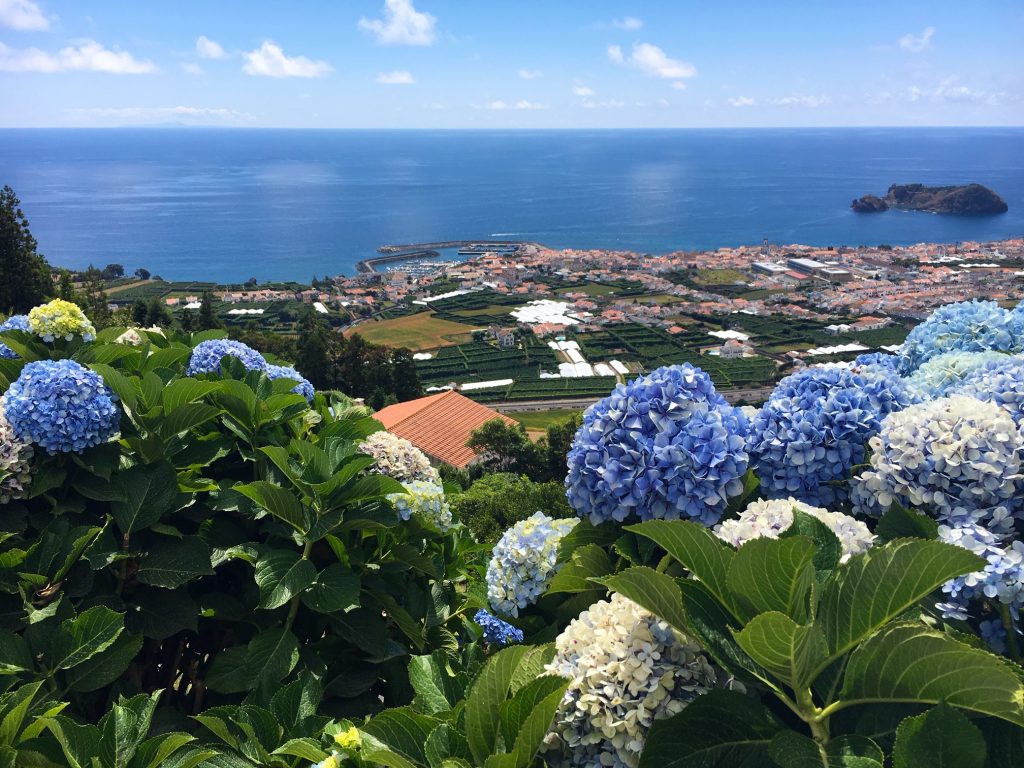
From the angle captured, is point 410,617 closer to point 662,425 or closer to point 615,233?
point 662,425

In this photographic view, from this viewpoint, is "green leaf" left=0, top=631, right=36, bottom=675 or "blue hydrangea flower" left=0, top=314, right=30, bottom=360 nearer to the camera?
"green leaf" left=0, top=631, right=36, bottom=675

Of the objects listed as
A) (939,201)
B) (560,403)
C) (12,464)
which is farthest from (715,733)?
(939,201)

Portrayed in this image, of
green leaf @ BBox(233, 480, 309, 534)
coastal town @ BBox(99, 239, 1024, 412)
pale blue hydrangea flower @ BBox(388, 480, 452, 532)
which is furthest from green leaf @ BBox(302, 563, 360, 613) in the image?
coastal town @ BBox(99, 239, 1024, 412)

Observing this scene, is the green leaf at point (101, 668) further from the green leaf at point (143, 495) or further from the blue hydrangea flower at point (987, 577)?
the blue hydrangea flower at point (987, 577)

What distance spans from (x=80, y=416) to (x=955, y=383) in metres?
2.42

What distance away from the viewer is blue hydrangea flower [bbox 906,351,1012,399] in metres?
1.91

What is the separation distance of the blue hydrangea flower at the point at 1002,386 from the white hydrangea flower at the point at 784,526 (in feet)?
1.44

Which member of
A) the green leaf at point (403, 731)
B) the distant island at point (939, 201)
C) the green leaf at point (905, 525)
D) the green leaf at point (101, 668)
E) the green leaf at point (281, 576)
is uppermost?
the green leaf at point (905, 525)

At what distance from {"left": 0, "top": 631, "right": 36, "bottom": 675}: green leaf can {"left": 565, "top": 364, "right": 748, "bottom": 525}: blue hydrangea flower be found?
152cm

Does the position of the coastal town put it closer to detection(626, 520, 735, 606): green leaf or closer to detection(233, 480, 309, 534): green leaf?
detection(233, 480, 309, 534): green leaf

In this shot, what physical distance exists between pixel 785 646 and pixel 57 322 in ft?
9.11

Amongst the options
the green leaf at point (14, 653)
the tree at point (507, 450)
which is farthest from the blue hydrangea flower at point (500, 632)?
the tree at point (507, 450)

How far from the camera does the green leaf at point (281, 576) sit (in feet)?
6.50

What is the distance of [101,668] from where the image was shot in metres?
2.04
